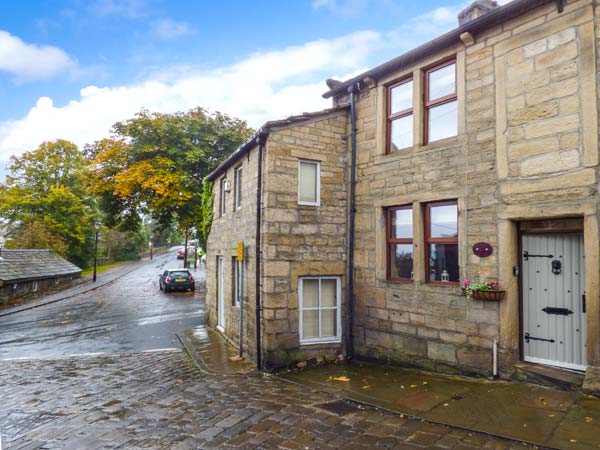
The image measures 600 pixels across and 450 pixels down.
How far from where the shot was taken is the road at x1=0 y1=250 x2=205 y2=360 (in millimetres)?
11297

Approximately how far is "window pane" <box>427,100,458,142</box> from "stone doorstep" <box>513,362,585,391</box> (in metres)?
4.09

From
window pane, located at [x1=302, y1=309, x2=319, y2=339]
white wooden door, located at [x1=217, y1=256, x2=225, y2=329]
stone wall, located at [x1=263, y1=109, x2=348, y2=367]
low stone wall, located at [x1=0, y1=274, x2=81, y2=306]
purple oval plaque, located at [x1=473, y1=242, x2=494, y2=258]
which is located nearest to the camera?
purple oval plaque, located at [x1=473, y1=242, x2=494, y2=258]

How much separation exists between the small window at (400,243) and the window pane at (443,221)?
17.8 inches

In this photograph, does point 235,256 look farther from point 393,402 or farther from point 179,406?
point 393,402

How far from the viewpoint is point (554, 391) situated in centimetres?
559

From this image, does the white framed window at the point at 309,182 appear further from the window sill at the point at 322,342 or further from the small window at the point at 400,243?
the window sill at the point at 322,342

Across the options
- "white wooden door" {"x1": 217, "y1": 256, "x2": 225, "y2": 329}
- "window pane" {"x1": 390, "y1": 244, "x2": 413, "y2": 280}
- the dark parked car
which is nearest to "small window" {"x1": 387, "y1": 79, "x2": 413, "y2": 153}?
"window pane" {"x1": 390, "y1": 244, "x2": 413, "y2": 280}

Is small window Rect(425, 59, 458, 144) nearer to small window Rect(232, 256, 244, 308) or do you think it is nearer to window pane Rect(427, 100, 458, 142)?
window pane Rect(427, 100, 458, 142)

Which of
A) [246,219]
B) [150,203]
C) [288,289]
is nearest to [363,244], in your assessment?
[288,289]

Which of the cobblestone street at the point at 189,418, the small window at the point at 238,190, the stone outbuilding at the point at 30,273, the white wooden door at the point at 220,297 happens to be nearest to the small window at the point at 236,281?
the small window at the point at 238,190

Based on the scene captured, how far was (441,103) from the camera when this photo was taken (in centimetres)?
739

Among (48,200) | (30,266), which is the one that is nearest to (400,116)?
(30,266)

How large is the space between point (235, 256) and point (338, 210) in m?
3.44

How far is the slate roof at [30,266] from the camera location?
2305 cm
